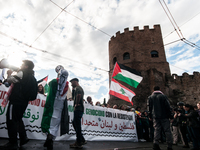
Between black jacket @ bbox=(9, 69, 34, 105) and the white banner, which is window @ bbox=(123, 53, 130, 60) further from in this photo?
black jacket @ bbox=(9, 69, 34, 105)

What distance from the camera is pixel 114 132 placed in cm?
650

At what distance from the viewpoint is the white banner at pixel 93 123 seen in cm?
444

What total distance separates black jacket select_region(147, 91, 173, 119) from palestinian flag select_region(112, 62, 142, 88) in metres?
4.76

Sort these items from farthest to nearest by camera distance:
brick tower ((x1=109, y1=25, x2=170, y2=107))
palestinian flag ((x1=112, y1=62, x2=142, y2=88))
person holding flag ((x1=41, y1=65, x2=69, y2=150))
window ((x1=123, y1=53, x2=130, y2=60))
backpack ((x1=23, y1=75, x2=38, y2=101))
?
1. window ((x1=123, y1=53, x2=130, y2=60))
2. brick tower ((x1=109, y1=25, x2=170, y2=107))
3. palestinian flag ((x1=112, y1=62, x2=142, y2=88))
4. person holding flag ((x1=41, y1=65, x2=69, y2=150))
5. backpack ((x1=23, y1=75, x2=38, y2=101))

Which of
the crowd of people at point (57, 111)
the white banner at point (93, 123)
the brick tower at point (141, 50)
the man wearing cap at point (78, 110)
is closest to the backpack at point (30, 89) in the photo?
the crowd of people at point (57, 111)

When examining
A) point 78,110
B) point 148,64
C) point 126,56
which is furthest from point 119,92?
point 126,56

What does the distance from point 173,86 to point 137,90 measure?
485 centimetres

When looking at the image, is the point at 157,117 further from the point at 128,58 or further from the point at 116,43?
the point at 116,43

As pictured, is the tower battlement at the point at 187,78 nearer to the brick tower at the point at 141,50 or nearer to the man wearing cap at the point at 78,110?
the brick tower at the point at 141,50

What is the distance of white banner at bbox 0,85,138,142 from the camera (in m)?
4.44

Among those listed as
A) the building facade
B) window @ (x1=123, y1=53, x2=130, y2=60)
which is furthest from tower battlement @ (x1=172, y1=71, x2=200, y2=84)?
window @ (x1=123, y1=53, x2=130, y2=60)

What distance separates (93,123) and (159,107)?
2895 millimetres

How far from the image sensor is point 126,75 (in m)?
9.34

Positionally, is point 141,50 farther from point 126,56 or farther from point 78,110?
point 78,110
